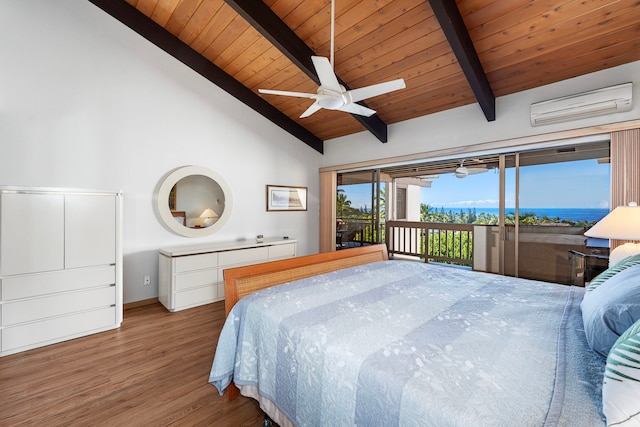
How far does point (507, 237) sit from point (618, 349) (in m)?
3.25

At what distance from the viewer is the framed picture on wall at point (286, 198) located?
4.62m

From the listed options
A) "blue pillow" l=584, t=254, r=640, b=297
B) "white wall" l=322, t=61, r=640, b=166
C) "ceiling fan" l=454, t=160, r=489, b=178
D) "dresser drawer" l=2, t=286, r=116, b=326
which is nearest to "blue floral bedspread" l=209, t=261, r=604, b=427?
"blue pillow" l=584, t=254, r=640, b=297

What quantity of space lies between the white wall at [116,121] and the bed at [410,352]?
2373 mm

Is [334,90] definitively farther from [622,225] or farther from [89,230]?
[89,230]

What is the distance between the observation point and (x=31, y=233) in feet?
7.64

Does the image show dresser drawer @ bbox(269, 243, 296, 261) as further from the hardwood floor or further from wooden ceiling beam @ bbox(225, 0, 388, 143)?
wooden ceiling beam @ bbox(225, 0, 388, 143)

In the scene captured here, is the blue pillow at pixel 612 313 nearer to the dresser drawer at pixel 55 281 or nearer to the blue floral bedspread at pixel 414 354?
the blue floral bedspread at pixel 414 354

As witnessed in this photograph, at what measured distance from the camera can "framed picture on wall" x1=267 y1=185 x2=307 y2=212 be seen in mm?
4617

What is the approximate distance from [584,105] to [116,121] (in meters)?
4.93

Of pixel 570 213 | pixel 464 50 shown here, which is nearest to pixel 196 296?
pixel 464 50

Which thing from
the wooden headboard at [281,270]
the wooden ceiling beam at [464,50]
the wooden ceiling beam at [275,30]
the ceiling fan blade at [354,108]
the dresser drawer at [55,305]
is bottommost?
the dresser drawer at [55,305]

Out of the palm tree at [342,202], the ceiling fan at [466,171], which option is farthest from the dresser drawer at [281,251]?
the ceiling fan at [466,171]

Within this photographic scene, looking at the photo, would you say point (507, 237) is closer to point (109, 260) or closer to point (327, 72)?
point (327, 72)

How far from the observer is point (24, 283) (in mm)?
2314
